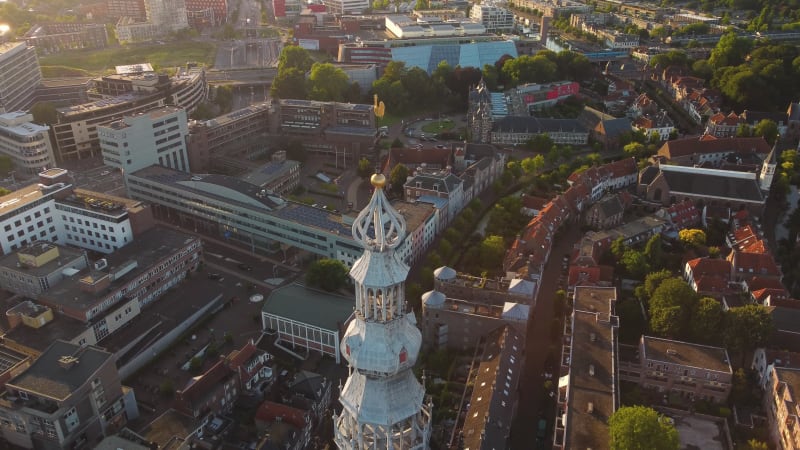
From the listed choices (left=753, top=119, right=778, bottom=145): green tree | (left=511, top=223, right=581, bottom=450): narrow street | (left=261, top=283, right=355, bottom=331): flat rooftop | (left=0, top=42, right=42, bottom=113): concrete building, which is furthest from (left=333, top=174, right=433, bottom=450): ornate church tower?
(left=0, top=42, right=42, bottom=113): concrete building

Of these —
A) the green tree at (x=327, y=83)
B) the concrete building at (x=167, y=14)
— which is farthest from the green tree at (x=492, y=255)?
the concrete building at (x=167, y=14)

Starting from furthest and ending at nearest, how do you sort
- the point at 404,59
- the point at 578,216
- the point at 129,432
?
1. the point at 404,59
2. the point at 578,216
3. the point at 129,432

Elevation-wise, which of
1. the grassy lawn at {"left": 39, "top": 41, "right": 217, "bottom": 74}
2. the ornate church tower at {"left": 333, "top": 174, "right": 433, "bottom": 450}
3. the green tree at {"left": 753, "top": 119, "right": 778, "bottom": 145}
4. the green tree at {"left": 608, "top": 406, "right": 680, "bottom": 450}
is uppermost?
the ornate church tower at {"left": 333, "top": 174, "right": 433, "bottom": 450}

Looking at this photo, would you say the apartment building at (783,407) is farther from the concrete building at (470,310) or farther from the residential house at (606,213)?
the residential house at (606,213)

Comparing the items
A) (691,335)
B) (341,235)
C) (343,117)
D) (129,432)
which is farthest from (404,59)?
(129,432)

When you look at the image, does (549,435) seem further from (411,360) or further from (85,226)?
(85,226)

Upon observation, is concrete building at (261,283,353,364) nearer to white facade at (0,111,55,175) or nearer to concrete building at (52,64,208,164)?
white facade at (0,111,55,175)

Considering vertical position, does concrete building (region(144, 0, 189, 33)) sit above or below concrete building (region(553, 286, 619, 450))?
above

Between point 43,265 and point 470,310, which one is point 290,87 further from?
point 470,310

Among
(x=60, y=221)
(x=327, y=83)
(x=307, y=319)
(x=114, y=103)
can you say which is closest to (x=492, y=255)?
(x=307, y=319)
